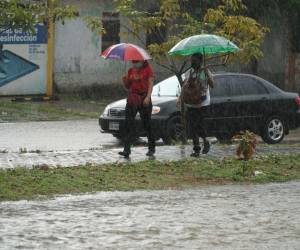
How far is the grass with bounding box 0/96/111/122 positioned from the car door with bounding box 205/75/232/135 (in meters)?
6.02

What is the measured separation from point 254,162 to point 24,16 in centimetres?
468

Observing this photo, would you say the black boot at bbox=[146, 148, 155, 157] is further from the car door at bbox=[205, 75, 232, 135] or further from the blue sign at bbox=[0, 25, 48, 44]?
the blue sign at bbox=[0, 25, 48, 44]

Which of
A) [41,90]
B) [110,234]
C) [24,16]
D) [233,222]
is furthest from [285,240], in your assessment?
[41,90]

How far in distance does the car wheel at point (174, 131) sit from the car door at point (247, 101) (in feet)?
4.22

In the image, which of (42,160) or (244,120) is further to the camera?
(244,120)

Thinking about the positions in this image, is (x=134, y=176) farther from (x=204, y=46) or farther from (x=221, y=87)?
(x=221, y=87)

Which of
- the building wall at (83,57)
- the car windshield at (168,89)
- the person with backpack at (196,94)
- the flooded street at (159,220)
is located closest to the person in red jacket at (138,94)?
the person with backpack at (196,94)

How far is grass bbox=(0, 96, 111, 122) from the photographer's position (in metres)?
22.7

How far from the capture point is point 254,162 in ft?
44.0

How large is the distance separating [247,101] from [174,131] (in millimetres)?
1985

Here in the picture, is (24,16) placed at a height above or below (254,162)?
above

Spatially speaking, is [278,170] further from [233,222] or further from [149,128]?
[233,222]

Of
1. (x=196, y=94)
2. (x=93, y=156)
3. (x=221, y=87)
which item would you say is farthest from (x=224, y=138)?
(x=93, y=156)

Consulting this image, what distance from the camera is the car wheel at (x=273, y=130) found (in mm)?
18562
